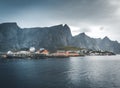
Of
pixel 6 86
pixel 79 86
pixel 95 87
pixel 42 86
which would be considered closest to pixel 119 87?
pixel 95 87

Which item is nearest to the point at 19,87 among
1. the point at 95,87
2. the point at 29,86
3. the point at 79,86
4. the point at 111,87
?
the point at 29,86

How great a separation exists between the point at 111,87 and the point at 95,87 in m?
4.84

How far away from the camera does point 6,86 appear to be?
180 feet

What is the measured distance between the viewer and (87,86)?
54562 mm

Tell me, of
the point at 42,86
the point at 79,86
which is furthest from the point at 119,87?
the point at 42,86

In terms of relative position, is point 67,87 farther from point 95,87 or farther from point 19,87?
point 19,87

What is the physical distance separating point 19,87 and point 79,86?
18.6 metres

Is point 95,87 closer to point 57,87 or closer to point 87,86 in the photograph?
point 87,86

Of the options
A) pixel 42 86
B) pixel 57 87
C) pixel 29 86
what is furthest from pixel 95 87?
pixel 29 86

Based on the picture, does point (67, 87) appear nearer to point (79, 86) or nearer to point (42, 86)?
point (79, 86)

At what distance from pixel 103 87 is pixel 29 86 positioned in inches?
896

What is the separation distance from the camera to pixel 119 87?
52406 millimetres

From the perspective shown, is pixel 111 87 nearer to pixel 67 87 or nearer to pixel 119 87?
pixel 119 87

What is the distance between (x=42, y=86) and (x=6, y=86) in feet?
37.3
